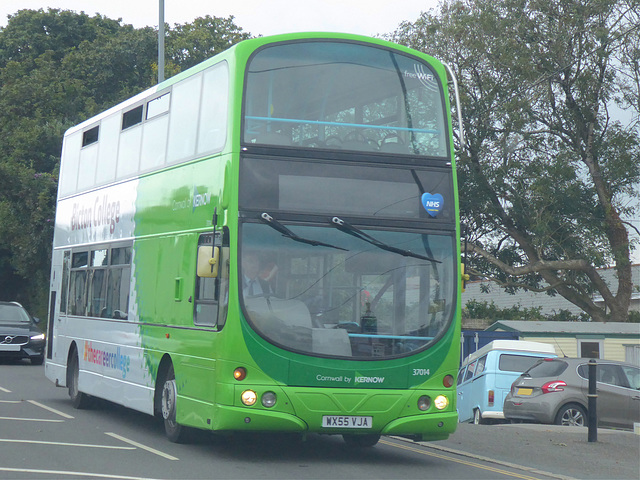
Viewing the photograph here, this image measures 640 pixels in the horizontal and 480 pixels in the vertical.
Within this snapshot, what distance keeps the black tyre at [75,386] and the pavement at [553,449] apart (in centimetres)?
597

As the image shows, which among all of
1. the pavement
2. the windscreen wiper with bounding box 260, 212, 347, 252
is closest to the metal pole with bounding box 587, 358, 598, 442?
the pavement

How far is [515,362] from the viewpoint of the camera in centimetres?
2197

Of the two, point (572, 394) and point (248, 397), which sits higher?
point (248, 397)

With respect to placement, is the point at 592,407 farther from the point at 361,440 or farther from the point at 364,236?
the point at 364,236

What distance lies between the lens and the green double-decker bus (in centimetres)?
1012

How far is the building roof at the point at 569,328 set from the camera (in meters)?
31.6

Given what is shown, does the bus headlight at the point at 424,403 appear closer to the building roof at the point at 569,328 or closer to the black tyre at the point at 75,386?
the black tyre at the point at 75,386

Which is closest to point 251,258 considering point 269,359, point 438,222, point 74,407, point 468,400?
point 269,359

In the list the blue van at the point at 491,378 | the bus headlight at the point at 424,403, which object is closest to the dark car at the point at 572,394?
the blue van at the point at 491,378

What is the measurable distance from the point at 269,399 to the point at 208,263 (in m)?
1.50

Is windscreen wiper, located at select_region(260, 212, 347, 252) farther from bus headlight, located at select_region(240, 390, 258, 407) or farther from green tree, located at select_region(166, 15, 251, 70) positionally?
green tree, located at select_region(166, 15, 251, 70)

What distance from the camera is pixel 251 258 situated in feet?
33.5

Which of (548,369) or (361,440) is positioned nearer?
(361,440)

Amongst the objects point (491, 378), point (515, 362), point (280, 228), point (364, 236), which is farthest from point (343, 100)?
point (515, 362)
